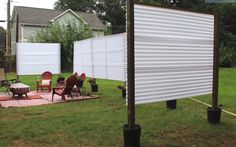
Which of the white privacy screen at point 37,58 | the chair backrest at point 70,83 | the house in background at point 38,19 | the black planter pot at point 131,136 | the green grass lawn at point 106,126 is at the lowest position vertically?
the green grass lawn at point 106,126

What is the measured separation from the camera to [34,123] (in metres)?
8.51

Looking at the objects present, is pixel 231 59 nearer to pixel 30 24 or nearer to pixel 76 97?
pixel 30 24

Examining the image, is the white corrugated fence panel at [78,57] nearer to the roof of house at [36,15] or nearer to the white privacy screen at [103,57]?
the white privacy screen at [103,57]

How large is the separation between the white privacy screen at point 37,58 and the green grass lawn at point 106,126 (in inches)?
258

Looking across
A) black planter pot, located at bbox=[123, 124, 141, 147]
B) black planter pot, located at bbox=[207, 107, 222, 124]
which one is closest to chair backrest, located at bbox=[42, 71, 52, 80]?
black planter pot, located at bbox=[207, 107, 222, 124]

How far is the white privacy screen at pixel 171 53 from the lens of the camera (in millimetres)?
6516

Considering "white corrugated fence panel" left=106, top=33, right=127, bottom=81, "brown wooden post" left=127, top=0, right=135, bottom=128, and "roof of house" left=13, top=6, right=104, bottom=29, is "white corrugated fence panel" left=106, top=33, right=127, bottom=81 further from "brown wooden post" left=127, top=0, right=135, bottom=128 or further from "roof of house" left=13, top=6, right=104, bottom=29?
"roof of house" left=13, top=6, right=104, bottom=29

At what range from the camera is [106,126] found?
7.98m

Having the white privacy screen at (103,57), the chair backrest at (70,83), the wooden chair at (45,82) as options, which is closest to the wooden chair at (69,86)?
the chair backrest at (70,83)

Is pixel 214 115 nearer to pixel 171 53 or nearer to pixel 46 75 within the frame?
pixel 171 53

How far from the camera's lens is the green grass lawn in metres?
6.71

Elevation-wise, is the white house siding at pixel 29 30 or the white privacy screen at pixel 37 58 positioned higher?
the white house siding at pixel 29 30

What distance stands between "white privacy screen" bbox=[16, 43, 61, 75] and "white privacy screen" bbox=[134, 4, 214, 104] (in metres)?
11.2

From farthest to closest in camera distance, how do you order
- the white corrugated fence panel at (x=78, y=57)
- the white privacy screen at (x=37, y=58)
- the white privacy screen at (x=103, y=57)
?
the white privacy screen at (x=37, y=58) < the white corrugated fence panel at (x=78, y=57) < the white privacy screen at (x=103, y=57)
